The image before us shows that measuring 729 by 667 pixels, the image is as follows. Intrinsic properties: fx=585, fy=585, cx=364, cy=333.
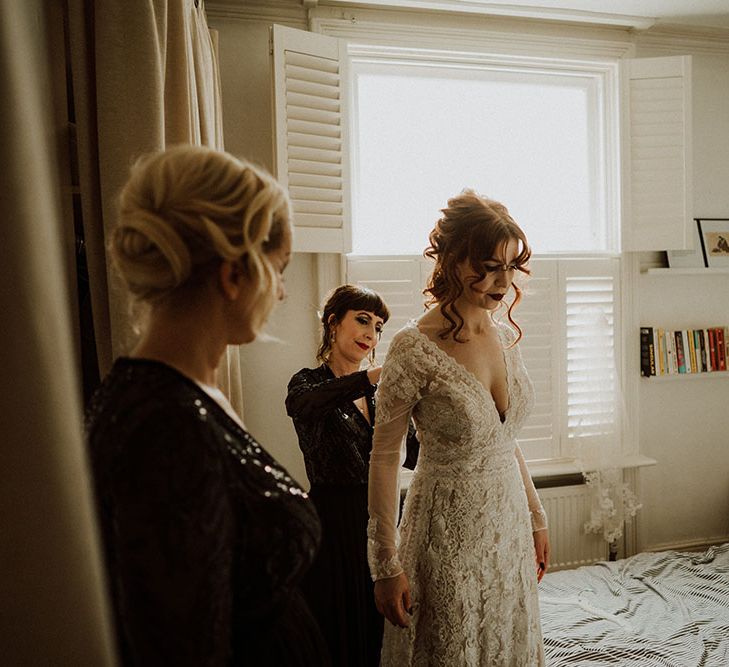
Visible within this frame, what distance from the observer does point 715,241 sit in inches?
115

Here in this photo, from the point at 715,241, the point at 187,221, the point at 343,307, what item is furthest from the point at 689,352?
the point at 187,221

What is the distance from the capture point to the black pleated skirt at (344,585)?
159 cm

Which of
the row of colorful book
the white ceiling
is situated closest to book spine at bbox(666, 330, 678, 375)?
the row of colorful book

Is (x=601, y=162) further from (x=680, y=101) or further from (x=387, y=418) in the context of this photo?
(x=387, y=418)

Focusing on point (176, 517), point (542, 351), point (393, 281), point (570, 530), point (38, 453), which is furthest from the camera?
point (570, 530)

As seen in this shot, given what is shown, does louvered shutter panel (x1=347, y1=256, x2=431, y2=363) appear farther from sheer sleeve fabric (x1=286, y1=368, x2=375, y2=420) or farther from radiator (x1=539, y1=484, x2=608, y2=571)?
radiator (x1=539, y1=484, x2=608, y2=571)

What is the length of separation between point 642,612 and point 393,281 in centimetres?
157

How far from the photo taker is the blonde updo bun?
0.59 metres

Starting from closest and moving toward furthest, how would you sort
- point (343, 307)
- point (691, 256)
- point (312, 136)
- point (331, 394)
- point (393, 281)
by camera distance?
point (331, 394) < point (343, 307) < point (312, 136) < point (393, 281) < point (691, 256)

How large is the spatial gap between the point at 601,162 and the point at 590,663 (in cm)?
217

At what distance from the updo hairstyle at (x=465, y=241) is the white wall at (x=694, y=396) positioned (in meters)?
1.91

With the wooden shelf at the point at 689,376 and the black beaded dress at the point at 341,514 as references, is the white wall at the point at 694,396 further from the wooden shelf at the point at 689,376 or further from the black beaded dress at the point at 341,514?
the black beaded dress at the point at 341,514

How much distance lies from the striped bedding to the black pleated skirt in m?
0.66

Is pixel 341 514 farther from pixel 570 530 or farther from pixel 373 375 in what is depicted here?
pixel 570 530
